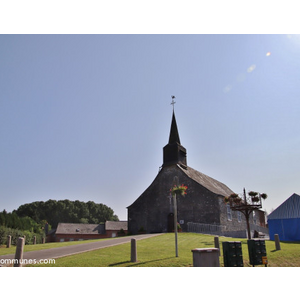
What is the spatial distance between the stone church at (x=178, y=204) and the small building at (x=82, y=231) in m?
27.4

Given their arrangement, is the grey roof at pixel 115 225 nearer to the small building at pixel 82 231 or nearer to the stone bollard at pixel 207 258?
the small building at pixel 82 231

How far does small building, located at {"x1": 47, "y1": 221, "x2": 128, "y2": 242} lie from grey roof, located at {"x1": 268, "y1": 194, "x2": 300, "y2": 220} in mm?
41516

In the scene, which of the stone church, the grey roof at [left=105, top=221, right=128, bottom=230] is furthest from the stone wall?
the grey roof at [left=105, top=221, right=128, bottom=230]

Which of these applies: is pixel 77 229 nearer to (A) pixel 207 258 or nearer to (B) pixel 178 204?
(B) pixel 178 204

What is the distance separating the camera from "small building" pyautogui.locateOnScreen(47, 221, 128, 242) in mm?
62062

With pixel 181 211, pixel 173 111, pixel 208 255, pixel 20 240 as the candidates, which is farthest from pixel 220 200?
pixel 20 240

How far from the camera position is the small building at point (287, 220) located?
23.8 m

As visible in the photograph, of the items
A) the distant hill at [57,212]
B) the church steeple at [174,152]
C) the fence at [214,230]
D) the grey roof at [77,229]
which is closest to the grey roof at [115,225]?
the grey roof at [77,229]

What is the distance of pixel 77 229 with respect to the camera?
212ft

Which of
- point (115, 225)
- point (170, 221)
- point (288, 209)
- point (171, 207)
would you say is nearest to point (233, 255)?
point (288, 209)

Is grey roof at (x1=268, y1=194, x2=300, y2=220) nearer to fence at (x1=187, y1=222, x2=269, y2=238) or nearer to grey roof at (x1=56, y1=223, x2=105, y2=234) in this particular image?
fence at (x1=187, y1=222, x2=269, y2=238)

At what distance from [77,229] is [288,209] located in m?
52.4

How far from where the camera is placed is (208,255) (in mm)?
8750
